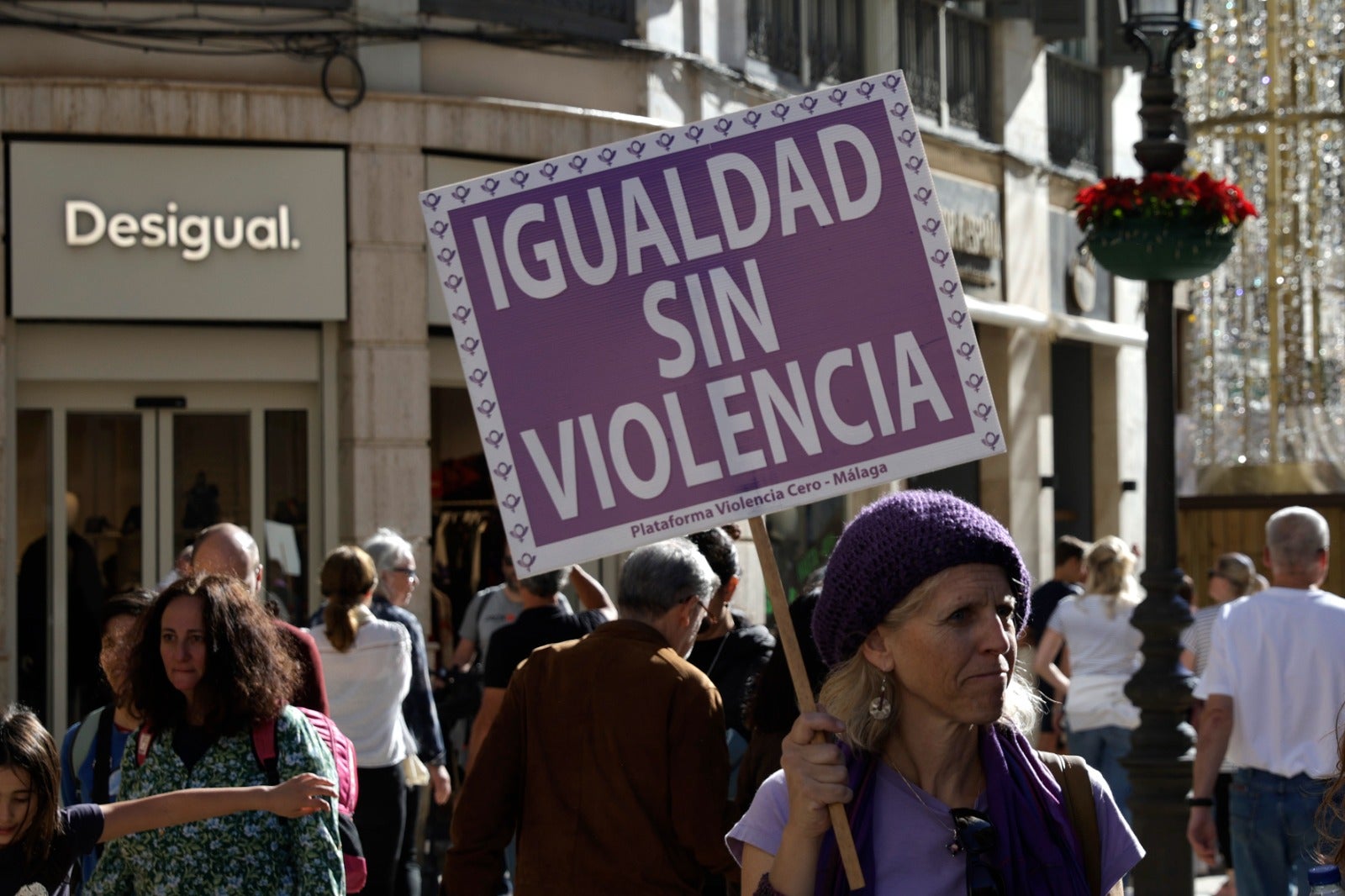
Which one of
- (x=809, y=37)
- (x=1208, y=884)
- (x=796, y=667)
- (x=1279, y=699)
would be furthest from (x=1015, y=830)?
(x=809, y=37)

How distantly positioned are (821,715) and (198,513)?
34.8 feet

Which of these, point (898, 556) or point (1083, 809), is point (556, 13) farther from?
point (1083, 809)

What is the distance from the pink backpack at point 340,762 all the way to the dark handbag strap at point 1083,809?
209 cm

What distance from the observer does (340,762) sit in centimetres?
526

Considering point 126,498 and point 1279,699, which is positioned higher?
point 126,498

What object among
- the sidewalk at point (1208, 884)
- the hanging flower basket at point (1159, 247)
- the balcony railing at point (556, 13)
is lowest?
the sidewalk at point (1208, 884)

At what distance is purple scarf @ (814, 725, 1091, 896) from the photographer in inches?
117

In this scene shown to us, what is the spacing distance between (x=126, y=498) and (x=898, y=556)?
10639 mm

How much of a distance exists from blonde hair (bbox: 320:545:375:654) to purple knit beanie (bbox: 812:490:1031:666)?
5.19 meters

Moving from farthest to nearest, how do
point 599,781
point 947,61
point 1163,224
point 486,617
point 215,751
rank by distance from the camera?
point 947,61 < point 486,617 < point 1163,224 < point 599,781 < point 215,751

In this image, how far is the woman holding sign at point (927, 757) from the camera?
2992 millimetres

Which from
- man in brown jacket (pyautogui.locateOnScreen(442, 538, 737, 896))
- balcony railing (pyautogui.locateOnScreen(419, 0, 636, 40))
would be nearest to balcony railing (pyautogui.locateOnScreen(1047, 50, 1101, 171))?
balcony railing (pyautogui.locateOnScreen(419, 0, 636, 40))

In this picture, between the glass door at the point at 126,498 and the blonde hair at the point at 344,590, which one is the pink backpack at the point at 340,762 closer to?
the blonde hair at the point at 344,590

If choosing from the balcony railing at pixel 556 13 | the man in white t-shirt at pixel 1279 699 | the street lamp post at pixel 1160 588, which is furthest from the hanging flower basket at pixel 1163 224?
the balcony railing at pixel 556 13
